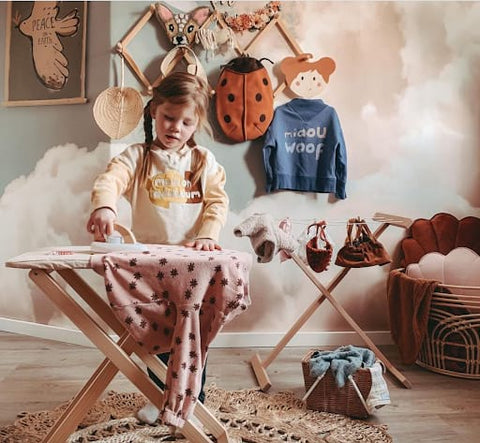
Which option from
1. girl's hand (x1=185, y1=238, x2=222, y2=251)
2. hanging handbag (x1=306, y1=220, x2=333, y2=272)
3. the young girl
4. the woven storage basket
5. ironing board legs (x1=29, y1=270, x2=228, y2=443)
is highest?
the young girl

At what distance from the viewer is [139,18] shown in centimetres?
243

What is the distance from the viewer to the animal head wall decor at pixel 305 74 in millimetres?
2457

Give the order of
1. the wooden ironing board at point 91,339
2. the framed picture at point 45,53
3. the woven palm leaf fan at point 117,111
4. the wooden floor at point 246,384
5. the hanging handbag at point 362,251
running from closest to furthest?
the wooden ironing board at point 91,339, the wooden floor at point 246,384, the hanging handbag at point 362,251, the woven palm leaf fan at point 117,111, the framed picture at point 45,53

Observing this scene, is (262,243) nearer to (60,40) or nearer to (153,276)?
(153,276)

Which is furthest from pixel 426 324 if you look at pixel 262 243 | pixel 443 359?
pixel 262 243

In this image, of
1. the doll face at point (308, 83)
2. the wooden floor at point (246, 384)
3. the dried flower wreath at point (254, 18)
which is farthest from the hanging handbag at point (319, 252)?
the dried flower wreath at point (254, 18)

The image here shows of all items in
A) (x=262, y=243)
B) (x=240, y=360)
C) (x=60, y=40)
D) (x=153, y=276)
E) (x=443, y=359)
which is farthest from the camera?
(x=60, y=40)

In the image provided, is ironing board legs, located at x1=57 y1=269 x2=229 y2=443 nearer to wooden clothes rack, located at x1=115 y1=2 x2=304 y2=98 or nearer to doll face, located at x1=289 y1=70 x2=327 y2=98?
wooden clothes rack, located at x1=115 y1=2 x2=304 y2=98

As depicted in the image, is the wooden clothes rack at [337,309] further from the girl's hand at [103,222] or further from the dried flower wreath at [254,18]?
the dried flower wreath at [254,18]

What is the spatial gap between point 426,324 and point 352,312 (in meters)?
0.49

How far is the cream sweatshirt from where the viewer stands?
1559 millimetres

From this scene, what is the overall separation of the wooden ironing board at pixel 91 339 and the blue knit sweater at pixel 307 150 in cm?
129

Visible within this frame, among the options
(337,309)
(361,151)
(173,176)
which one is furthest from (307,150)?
(173,176)

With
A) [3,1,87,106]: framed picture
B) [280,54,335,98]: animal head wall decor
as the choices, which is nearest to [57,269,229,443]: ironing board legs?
[3,1,87,106]: framed picture
